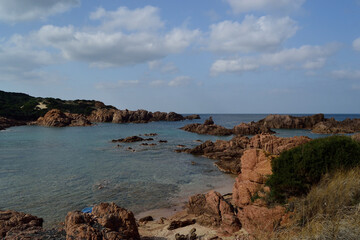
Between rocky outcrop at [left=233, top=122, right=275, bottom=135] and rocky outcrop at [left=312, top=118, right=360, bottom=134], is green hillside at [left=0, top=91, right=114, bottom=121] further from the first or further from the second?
rocky outcrop at [left=312, top=118, right=360, bottom=134]

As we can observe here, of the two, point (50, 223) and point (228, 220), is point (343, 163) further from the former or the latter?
point (50, 223)

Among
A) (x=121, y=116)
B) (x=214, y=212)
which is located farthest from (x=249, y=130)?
(x=121, y=116)

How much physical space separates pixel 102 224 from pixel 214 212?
17.8ft

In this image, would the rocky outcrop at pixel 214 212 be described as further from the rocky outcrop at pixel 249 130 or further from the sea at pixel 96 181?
the rocky outcrop at pixel 249 130

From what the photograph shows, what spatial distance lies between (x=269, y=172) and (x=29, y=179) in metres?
18.7

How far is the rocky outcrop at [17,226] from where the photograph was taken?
6859 millimetres

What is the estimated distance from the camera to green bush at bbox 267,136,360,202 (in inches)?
341

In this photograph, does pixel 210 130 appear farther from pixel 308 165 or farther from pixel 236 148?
pixel 308 165

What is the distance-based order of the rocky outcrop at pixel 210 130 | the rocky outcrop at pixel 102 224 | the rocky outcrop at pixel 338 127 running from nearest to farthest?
the rocky outcrop at pixel 102 224
the rocky outcrop at pixel 210 130
the rocky outcrop at pixel 338 127

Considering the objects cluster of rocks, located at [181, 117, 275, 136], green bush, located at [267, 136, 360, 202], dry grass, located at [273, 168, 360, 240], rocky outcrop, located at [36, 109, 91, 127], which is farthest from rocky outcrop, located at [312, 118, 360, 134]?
rocky outcrop, located at [36, 109, 91, 127]

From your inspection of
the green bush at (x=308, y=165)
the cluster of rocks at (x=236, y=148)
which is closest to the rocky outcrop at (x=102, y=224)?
the green bush at (x=308, y=165)

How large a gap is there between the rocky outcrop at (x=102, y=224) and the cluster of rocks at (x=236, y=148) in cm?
1637

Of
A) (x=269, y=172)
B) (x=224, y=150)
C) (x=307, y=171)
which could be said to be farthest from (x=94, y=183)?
(x=224, y=150)

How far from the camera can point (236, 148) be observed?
106 ft
